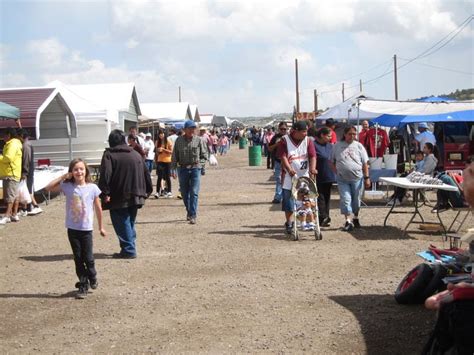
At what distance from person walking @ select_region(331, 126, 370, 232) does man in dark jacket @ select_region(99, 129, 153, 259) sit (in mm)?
3161

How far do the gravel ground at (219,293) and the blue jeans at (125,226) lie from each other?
23 cm

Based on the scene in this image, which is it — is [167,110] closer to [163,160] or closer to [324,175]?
[163,160]

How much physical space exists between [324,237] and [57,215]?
6050 mm

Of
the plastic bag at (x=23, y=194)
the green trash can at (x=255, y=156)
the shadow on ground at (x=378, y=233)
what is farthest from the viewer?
the green trash can at (x=255, y=156)

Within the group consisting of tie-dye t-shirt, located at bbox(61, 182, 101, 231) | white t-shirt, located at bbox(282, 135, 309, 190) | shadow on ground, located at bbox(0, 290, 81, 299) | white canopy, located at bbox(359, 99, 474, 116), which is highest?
white canopy, located at bbox(359, 99, 474, 116)

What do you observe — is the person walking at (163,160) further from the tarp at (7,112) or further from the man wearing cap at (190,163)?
the man wearing cap at (190,163)

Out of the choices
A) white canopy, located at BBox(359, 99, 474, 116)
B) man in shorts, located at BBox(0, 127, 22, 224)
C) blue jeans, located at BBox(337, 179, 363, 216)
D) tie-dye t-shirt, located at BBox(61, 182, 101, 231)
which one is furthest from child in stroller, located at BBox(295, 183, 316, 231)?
A: white canopy, located at BBox(359, 99, 474, 116)

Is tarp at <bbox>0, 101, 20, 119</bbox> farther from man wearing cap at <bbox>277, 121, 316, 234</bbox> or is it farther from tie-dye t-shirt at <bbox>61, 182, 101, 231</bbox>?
tie-dye t-shirt at <bbox>61, 182, 101, 231</bbox>

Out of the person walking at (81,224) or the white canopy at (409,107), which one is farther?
the white canopy at (409,107)

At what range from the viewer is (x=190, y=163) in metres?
11.0

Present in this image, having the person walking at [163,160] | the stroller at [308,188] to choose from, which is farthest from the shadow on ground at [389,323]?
the person walking at [163,160]

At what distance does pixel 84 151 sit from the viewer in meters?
20.8

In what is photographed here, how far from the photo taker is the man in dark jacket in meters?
8.02

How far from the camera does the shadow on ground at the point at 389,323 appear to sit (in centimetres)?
484
